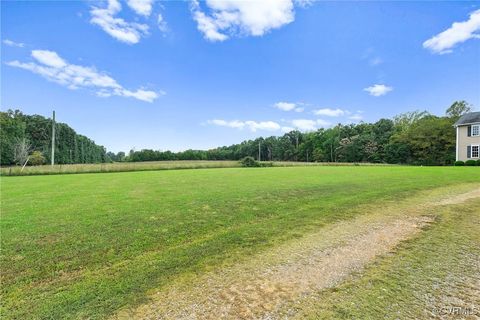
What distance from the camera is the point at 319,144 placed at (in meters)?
75.2

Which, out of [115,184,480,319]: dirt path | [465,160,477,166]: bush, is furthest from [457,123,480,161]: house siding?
[115,184,480,319]: dirt path

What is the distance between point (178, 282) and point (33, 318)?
52.6 inches

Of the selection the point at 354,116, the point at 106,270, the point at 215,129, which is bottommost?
the point at 106,270

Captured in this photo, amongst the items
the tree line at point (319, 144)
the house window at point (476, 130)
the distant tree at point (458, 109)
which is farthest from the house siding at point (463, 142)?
the distant tree at point (458, 109)

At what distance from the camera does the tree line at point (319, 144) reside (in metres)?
41.7

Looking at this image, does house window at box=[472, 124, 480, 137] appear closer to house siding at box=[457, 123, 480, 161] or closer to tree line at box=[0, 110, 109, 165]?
house siding at box=[457, 123, 480, 161]

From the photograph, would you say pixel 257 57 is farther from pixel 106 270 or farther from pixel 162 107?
pixel 106 270

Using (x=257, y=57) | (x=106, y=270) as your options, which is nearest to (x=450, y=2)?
(x=257, y=57)

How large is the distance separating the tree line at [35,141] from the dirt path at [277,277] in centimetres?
4909

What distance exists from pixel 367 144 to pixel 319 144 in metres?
17.7

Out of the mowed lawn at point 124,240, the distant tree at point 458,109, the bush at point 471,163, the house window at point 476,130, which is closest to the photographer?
the mowed lawn at point 124,240

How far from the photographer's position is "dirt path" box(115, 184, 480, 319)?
7.60 feet

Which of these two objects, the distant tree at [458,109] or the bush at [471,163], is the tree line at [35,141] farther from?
the distant tree at [458,109]

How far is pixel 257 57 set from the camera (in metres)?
26.3
